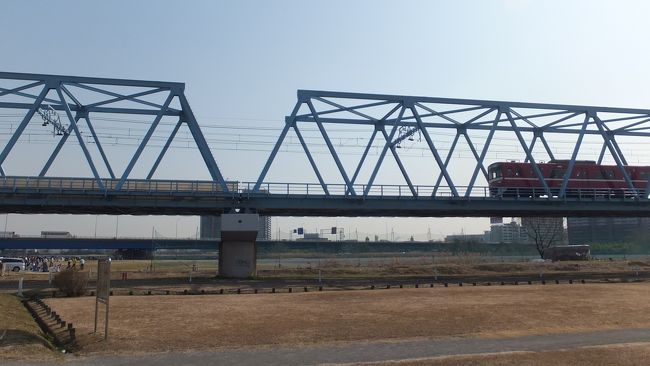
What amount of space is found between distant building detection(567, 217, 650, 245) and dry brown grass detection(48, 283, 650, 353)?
12373 centimetres

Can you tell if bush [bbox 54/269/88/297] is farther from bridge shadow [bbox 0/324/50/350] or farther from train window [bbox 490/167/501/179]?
train window [bbox 490/167/501/179]

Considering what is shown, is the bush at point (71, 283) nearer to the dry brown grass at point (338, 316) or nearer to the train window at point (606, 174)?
the dry brown grass at point (338, 316)

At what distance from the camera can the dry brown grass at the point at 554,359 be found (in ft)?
41.0

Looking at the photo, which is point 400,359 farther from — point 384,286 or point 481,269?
point 481,269

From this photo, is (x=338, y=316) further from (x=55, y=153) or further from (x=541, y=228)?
(x=541, y=228)

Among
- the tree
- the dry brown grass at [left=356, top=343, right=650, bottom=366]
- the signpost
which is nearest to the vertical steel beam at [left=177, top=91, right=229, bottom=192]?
the signpost

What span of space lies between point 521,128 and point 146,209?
4013 centimetres

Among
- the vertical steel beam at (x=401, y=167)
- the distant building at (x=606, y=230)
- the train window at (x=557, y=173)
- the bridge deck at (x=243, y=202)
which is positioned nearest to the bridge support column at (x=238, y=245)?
the bridge deck at (x=243, y=202)

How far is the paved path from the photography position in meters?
13.1

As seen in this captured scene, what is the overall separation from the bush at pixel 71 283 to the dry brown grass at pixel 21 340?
7.78m

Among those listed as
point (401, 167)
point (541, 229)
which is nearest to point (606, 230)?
point (541, 229)

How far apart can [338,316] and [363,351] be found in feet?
21.4

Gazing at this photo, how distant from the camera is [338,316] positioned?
2062 centimetres

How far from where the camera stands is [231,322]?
19.4m
